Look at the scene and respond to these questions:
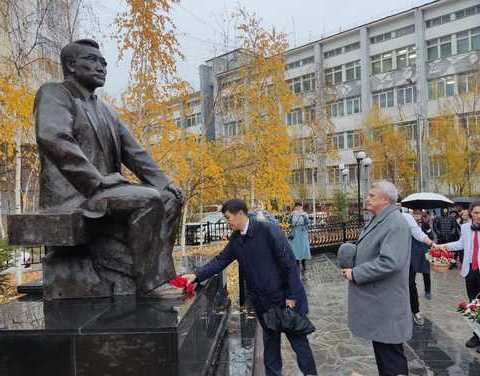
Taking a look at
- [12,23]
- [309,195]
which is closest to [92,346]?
[12,23]

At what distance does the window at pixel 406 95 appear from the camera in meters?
32.8

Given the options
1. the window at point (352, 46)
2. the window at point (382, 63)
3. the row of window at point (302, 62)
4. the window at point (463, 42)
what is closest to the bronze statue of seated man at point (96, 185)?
the window at point (463, 42)

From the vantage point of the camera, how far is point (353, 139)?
1417 inches

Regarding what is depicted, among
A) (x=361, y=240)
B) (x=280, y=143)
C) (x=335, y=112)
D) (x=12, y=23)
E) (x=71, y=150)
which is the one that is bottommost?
(x=361, y=240)

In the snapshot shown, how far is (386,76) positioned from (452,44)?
→ 16.5ft

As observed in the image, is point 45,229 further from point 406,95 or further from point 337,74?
point 337,74

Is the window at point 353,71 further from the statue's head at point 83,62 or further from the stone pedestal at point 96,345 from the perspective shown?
A: the stone pedestal at point 96,345

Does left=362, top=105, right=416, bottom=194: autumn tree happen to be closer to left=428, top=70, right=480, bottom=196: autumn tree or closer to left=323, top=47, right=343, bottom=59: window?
left=428, top=70, right=480, bottom=196: autumn tree

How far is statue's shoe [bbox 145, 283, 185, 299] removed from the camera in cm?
344

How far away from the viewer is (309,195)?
35.3 meters

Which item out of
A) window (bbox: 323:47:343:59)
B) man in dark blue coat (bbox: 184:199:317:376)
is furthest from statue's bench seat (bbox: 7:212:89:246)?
window (bbox: 323:47:343:59)

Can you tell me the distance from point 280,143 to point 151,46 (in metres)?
5.56

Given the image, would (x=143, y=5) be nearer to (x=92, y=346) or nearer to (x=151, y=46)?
(x=151, y=46)

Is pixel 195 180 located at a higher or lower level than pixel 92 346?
Result: higher
